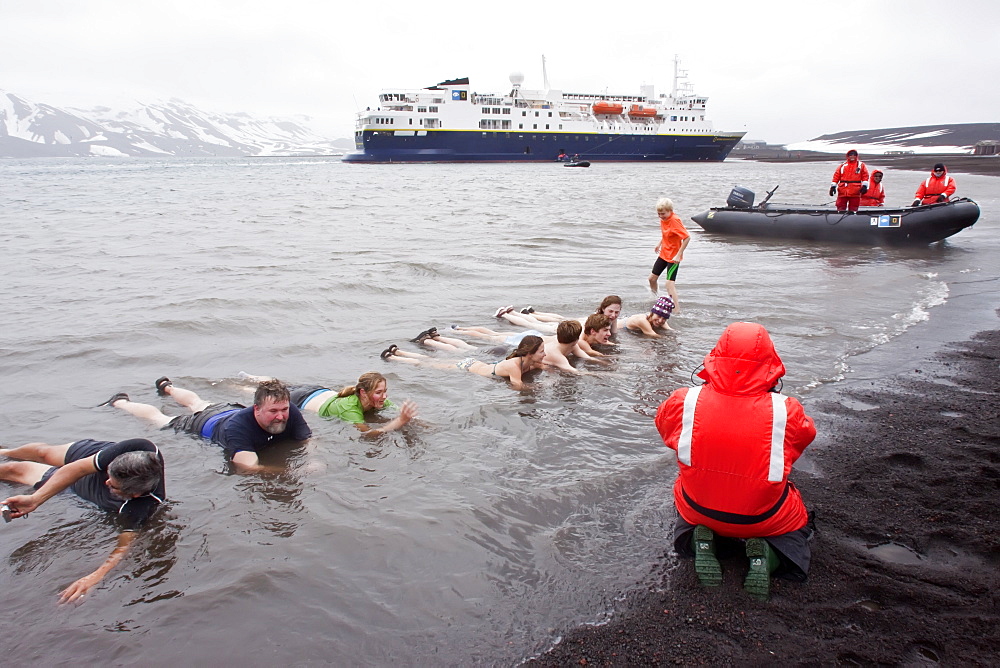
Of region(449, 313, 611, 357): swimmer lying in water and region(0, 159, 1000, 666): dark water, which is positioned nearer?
region(0, 159, 1000, 666): dark water

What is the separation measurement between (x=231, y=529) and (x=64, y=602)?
3.00ft

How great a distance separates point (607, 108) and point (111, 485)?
7178 centimetres

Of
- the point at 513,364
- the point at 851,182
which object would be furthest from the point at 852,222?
the point at 513,364

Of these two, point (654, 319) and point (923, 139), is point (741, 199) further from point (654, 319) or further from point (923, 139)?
point (923, 139)

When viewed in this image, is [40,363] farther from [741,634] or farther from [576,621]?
[741,634]

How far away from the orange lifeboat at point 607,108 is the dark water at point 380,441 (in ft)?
189

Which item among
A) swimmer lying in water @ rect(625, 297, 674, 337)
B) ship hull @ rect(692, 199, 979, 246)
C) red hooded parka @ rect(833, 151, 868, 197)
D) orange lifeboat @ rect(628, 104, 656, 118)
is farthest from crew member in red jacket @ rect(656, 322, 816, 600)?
orange lifeboat @ rect(628, 104, 656, 118)

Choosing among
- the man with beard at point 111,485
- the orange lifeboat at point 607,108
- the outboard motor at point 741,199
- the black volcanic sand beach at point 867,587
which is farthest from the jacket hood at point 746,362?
the orange lifeboat at point 607,108

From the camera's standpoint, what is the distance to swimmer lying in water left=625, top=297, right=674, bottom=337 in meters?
8.30

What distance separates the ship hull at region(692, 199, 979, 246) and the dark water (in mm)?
475

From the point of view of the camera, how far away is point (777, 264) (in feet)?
43.8

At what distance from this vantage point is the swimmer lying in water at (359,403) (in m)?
5.46

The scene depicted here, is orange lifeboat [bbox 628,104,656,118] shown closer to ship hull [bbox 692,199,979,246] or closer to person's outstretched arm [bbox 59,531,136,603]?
ship hull [bbox 692,199,979,246]

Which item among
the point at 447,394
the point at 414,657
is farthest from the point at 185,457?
the point at 414,657
